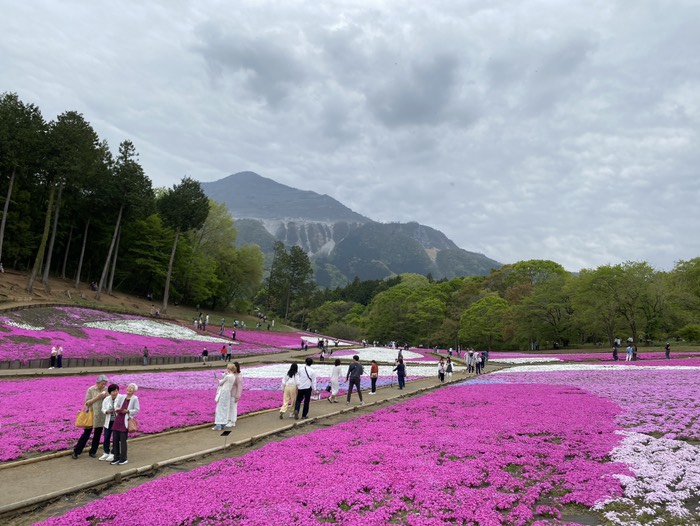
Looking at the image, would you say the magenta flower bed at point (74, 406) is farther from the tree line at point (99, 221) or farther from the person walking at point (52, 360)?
the tree line at point (99, 221)

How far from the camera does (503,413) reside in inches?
709

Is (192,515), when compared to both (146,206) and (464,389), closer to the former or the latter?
(464,389)

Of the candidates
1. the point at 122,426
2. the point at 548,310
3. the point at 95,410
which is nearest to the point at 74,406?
the point at 95,410

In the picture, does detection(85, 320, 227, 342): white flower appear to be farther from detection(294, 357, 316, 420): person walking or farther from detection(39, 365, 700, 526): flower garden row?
detection(39, 365, 700, 526): flower garden row

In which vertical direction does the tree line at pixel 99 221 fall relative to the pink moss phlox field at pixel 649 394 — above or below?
above

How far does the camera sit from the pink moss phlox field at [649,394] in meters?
15.2

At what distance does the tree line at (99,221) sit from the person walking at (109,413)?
152ft

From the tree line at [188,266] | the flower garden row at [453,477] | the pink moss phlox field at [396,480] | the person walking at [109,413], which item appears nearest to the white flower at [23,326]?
the tree line at [188,266]

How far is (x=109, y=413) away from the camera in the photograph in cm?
1095

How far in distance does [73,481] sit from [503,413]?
15344 millimetres

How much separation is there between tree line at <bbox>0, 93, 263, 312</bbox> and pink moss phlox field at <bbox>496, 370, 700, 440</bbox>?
2142 inches

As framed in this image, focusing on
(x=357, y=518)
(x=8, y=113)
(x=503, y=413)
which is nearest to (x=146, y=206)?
(x=8, y=113)

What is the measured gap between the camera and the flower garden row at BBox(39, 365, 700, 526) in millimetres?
7938

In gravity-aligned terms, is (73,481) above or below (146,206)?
below
